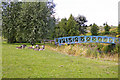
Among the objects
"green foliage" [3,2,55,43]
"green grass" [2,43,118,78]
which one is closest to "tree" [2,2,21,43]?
"green foliage" [3,2,55,43]

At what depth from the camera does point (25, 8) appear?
76.4ft

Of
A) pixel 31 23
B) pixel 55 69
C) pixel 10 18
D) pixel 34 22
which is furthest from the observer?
pixel 10 18

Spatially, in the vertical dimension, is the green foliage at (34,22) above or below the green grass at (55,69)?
above

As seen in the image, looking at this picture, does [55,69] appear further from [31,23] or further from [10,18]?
[10,18]

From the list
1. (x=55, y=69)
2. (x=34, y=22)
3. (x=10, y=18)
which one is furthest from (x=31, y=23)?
(x=55, y=69)

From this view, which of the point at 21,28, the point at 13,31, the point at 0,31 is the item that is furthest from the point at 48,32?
the point at 0,31

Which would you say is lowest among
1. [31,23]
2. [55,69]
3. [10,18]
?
[55,69]

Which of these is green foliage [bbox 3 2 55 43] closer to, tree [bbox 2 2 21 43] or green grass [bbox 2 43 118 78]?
tree [bbox 2 2 21 43]

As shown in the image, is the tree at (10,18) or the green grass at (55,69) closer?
the green grass at (55,69)

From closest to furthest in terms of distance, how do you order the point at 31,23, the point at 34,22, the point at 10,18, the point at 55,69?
the point at 55,69, the point at 31,23, the point at 34,22, the point at 10,18

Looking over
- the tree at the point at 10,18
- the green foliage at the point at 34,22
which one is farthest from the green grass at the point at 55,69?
the tree at the point at 10,18

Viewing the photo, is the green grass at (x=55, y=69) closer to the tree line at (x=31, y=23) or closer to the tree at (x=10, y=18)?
the tree line at (x=31, y=23)

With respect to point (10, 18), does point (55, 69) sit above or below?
below

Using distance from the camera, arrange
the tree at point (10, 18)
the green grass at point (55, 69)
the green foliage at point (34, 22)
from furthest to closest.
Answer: the tree at point (10, 18), the green foliage at point (34, 22), the green grass at point (55, 69)
